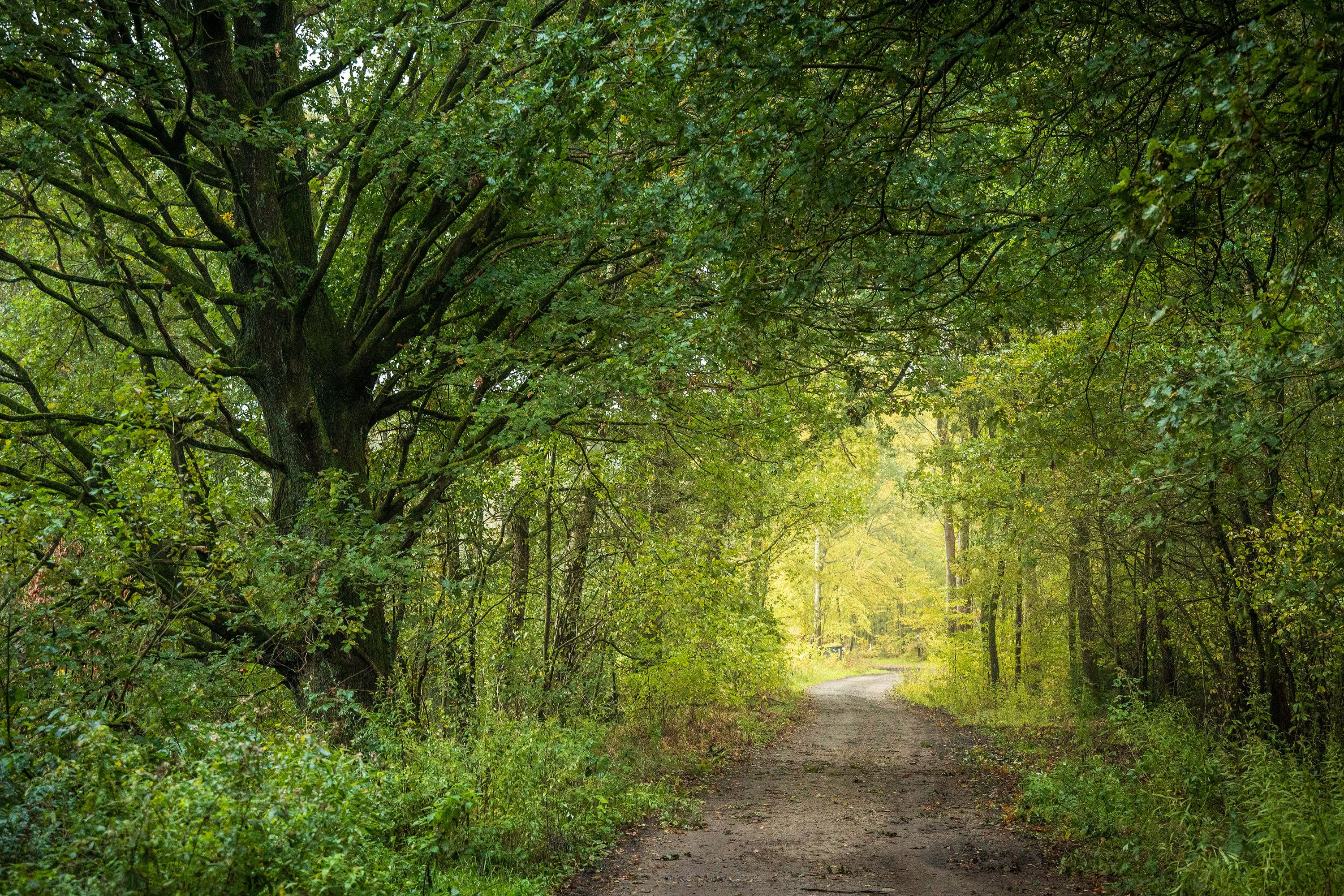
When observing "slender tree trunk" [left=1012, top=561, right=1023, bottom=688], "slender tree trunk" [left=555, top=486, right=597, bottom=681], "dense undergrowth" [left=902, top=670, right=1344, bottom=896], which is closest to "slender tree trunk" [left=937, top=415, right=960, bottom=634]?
"slender tree trunk" [left=1012, top=561, right=1023, bottom=688]

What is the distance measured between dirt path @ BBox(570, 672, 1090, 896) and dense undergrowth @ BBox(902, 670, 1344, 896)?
0.51 m

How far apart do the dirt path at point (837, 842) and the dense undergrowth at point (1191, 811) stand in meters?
0.51

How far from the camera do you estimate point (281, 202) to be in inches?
374

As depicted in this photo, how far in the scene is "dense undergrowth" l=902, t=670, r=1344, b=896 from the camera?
6.05 metres

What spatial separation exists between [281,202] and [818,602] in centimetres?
3561

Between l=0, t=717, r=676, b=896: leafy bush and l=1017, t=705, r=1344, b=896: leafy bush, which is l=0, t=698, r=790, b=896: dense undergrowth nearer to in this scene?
l=0, t=717, r=676, b=896: leafy bush

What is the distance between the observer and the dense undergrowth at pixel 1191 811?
605cm

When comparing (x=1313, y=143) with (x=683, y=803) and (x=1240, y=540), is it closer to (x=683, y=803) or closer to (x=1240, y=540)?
(x=1240, y=540)

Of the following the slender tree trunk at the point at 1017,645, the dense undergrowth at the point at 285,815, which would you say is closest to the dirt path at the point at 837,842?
the dense undergrowth at the point at 285,815

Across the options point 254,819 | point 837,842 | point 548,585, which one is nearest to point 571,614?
point 548,585

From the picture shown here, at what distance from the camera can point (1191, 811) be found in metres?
7.53

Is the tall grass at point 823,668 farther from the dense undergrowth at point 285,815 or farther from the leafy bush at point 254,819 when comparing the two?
the leafy bush at point 254,819

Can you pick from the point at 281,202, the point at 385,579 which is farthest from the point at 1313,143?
the point at 281,202

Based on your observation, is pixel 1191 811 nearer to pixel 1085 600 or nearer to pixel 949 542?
pixel 1085 600
